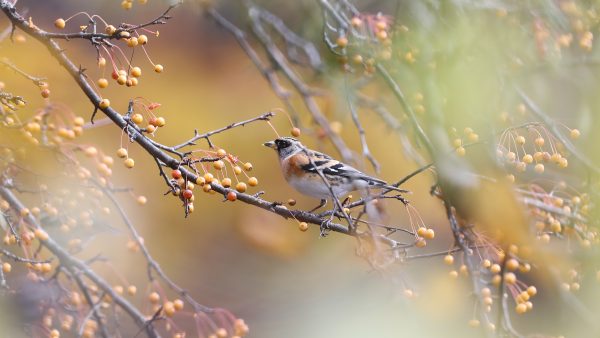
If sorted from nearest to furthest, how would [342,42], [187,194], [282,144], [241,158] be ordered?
1. [187,194]
2. [342,42]
3. [282,144]
4. [241,158]

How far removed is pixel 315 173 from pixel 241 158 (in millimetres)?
882

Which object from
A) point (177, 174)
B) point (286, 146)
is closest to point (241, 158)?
point (286, 146)

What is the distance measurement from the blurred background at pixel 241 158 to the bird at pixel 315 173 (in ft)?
0.76

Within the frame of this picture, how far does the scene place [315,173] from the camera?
3115 mm

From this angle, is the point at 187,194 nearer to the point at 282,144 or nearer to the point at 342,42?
the point at 342,42

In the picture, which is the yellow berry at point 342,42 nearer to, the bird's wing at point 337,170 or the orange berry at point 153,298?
the bird's wing at point 337,170

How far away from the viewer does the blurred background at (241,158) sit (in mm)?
3098

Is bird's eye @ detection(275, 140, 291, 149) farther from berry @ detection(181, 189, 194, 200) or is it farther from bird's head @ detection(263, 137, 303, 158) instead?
berry @ detection(181, 189, 194, 200)

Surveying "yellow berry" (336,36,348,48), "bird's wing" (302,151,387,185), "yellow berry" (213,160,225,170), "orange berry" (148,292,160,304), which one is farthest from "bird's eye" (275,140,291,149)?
"yellow berry" (213,160,225,170)

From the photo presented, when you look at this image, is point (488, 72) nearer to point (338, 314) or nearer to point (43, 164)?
point (338, 314)

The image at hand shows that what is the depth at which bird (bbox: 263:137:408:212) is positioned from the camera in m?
3.05

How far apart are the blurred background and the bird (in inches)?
9.1

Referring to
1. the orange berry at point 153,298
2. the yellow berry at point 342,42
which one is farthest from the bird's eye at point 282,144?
the orange berry at point 153,298

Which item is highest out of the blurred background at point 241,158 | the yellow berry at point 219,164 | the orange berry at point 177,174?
the orange berry at point 177,174
